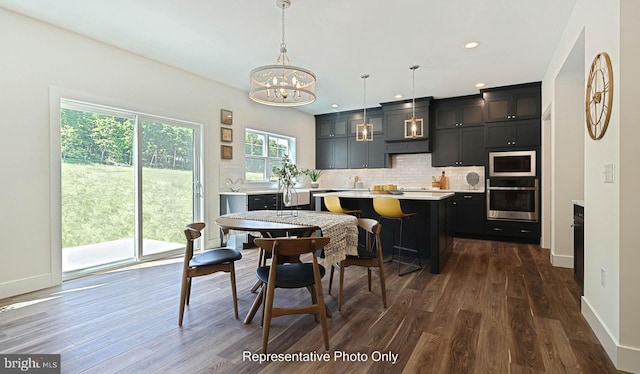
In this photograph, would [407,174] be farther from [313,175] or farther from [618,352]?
[618,352]

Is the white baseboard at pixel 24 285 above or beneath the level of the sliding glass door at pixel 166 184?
beneath

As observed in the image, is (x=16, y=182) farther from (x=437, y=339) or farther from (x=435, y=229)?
(x=435, y=229)

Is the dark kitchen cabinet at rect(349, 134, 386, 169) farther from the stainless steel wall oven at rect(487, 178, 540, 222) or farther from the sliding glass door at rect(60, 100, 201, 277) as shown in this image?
the sliding glass door at rect(60, 100, 201, 277)

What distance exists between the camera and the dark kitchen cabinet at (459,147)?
18.4 feet

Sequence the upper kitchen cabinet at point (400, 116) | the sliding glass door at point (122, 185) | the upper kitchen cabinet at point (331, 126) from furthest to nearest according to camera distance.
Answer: the upper kitchen cabinet at point (331, 126) → the upper kitchen cabinet at point (400, 116) → the sliding glass door at point (122, 185)

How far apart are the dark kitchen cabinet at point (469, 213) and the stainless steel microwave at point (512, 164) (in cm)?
52

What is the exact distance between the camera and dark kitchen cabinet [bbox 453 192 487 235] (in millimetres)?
5453

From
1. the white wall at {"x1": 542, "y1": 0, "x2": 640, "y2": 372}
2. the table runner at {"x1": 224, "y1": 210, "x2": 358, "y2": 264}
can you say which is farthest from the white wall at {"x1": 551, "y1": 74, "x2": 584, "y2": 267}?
the table runner at {"x1": 224, "y1": 210, "x2": 358, "y2": 264}

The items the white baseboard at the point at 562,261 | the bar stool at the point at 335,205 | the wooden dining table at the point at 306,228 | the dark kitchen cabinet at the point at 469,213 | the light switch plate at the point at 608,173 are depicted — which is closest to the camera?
the light switch plate at the point at 608,173

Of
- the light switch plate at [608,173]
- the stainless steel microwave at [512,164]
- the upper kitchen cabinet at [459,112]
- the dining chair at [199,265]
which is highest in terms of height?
the upper kitchen cabinet at [459,112]

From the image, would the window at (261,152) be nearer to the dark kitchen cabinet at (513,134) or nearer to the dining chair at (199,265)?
the dining chair at (199,265)

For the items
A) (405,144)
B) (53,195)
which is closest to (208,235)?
(53,195)

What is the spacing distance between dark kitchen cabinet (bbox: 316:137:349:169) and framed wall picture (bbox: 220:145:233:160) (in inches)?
110

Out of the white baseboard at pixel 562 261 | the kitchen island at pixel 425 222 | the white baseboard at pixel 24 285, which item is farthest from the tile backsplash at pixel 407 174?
the white baseboard at pixel 24 285
